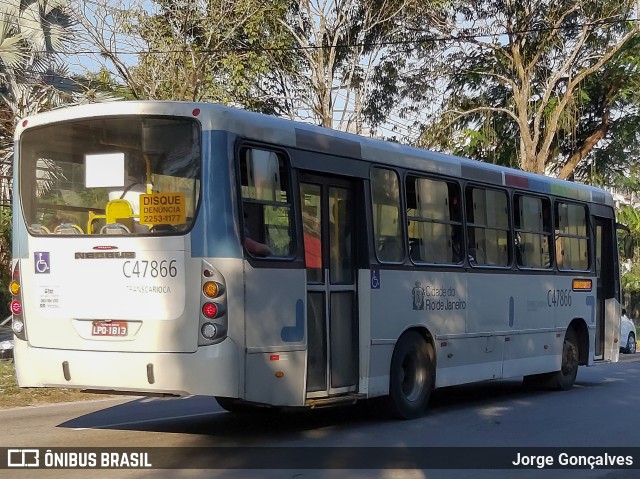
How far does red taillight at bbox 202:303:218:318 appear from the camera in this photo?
8.85m

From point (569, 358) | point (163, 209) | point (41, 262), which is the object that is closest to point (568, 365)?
point (569, 358)

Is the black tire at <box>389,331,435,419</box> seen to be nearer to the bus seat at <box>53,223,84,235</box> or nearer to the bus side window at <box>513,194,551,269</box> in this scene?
the bus side window at <box>513,194,551,269</box>

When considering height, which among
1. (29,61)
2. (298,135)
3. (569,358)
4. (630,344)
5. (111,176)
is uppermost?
(29,61)

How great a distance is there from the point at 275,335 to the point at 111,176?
2.15 meters

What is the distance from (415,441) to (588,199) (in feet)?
24.9

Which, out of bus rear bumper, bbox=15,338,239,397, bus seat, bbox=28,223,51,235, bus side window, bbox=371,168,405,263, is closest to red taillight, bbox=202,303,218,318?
bus rear bumper, bbox=15,338,239,397

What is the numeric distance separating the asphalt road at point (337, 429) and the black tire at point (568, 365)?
864 millimetres

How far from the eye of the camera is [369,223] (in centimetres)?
1116

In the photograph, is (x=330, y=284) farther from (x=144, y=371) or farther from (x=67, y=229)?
(x=67, y=229)

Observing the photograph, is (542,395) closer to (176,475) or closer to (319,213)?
(319,213)

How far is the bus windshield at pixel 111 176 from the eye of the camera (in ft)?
30.1

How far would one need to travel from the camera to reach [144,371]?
8938 millimetres

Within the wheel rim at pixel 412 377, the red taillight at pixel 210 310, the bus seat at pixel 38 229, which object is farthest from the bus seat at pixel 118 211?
the wheel rim at pixel 412 377

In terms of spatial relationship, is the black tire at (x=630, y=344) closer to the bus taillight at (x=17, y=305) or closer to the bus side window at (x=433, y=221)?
the bus side window at (x=433, y=221)
